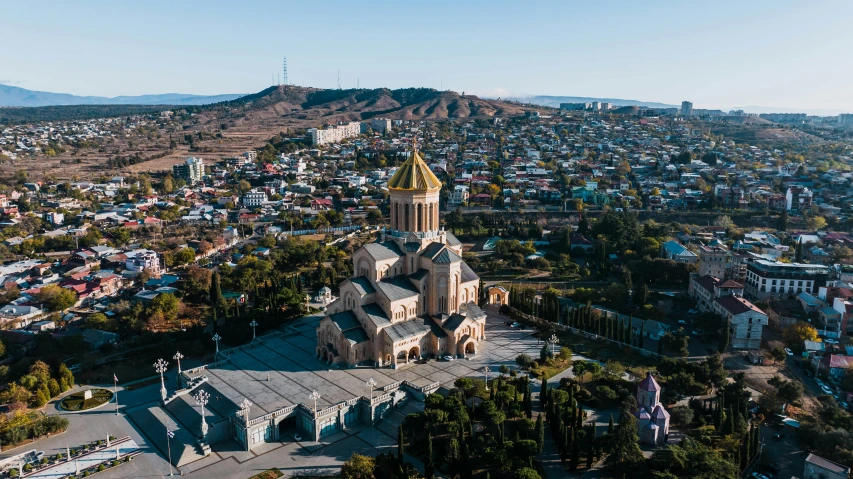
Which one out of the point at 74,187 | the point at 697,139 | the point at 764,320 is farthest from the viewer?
the point at 697,139

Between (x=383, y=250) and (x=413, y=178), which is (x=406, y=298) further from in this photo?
(x=413, y=178)

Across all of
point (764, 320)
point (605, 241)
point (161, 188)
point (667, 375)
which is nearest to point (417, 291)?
point (667, 375)

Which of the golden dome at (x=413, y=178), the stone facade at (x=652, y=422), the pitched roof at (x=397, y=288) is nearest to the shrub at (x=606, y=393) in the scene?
the stone facade at (x=652, y=422)

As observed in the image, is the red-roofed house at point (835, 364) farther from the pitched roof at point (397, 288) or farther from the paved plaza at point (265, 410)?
the pitched roof at point (397, 288)

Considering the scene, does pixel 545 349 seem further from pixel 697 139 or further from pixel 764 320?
pixel 697 139

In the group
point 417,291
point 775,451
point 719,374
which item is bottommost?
point 775,451

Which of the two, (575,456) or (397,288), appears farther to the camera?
(397,288)

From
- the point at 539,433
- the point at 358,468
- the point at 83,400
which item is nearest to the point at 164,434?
the point at 83,400
